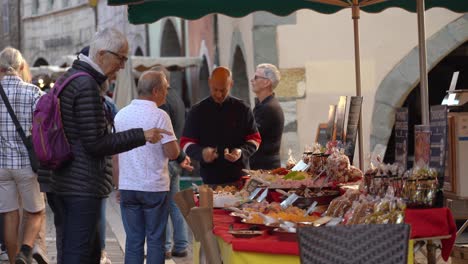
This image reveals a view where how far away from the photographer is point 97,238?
21.2ft

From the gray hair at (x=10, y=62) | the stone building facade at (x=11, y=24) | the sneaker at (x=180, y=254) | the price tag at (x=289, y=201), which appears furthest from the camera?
the stone building facade at (x=11, y=24)

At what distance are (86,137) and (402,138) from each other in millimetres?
1878

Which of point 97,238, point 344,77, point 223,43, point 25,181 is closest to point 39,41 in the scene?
point 223,43

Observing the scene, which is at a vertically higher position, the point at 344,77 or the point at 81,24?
the point at 81,24

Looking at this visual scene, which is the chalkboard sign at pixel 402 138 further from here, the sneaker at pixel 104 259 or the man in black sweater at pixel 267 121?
the sneaker at pixel 104 259

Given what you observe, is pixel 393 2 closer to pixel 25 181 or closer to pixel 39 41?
pixel 25 181

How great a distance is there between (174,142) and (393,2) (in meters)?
2.67

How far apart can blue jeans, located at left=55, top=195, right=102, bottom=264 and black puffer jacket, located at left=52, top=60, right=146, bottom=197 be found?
0.05m

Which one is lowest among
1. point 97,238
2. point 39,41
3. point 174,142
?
point 97,238

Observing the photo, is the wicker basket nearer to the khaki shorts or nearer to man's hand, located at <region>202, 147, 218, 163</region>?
man's hand, located at <region>202, 147, 218, 163</region>

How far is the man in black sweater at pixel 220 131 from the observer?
866cm

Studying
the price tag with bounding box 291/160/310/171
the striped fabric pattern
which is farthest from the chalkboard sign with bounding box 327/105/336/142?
the striped fabric pattern

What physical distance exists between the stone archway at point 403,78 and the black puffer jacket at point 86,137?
7.08 m

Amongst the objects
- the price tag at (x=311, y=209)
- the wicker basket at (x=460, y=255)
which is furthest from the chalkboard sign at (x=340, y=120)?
the price tag at (x=311, y=209)
